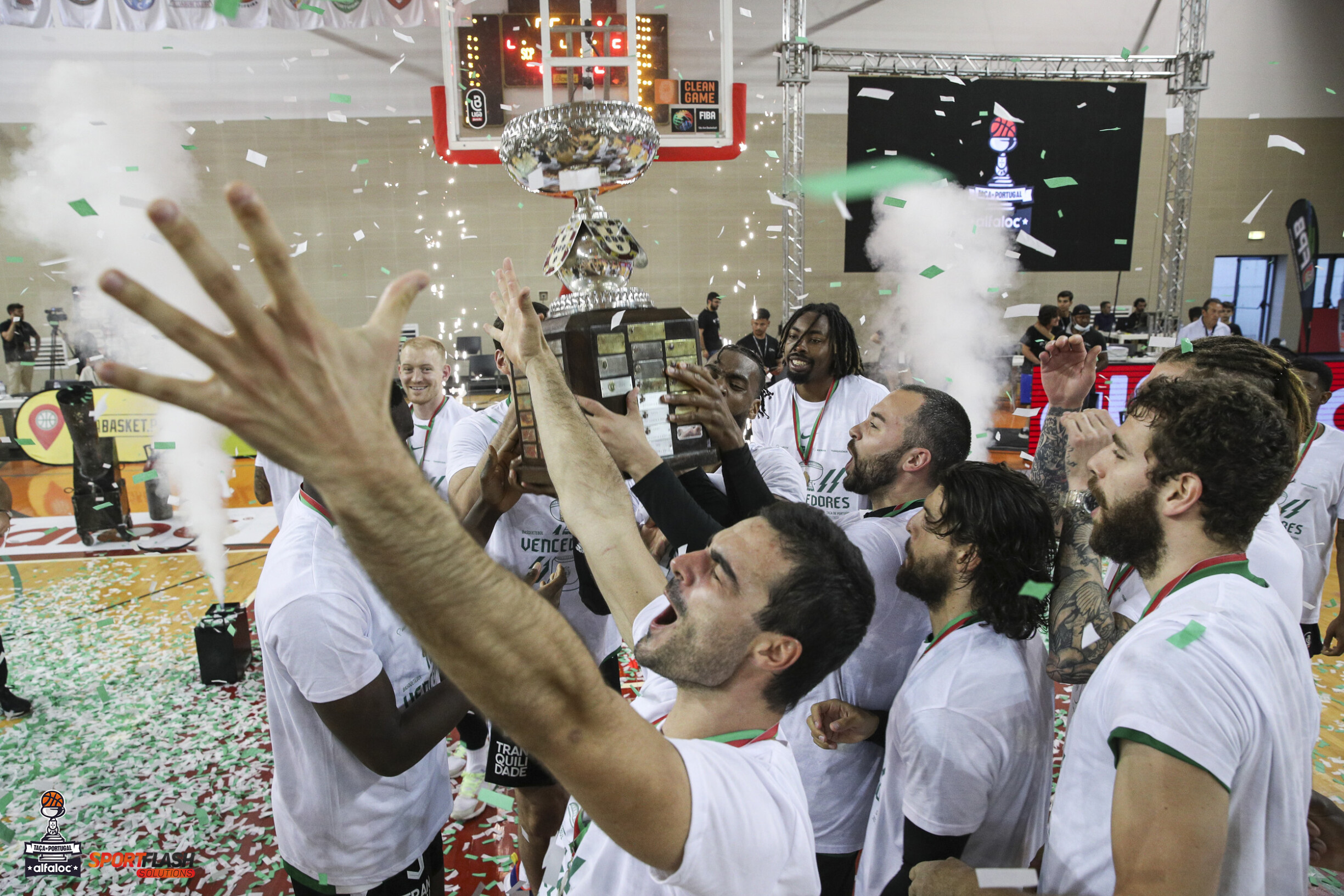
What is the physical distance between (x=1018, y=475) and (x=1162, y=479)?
394mm

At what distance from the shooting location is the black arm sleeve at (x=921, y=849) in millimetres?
1381

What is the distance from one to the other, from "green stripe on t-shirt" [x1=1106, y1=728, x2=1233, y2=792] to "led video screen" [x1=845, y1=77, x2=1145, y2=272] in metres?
10.4

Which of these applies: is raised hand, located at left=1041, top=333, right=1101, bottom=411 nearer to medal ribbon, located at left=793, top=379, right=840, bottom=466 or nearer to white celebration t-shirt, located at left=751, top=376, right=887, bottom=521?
white celebration t-shirt, located at left=751, top=376, right=887, bottom=521

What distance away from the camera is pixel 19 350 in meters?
10.3

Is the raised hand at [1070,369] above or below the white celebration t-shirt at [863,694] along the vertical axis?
above

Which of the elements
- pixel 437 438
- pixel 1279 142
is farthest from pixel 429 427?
pixel 1279 142

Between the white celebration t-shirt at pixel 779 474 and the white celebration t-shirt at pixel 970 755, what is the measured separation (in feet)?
2.87

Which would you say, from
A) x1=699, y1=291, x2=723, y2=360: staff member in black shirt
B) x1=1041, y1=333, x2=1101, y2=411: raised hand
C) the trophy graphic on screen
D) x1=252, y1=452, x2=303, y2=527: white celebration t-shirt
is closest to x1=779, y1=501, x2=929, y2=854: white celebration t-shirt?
x1=1041, y1=333, x2=1101, y2=411: raised hand

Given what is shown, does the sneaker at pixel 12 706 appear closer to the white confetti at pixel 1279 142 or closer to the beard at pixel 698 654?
the beard at pixel 698 654

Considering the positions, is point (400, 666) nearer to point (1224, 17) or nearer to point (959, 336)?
point (959, 336)

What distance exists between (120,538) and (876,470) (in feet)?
20.9

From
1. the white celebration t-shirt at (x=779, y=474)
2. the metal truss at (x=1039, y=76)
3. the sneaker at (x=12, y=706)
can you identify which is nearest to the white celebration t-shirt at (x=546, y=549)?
the white celebration t-shirt at (x=779, y=474)

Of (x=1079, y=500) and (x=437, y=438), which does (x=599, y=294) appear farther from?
(x=437, y=438)

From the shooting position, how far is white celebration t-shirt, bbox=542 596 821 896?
2.70 ft
